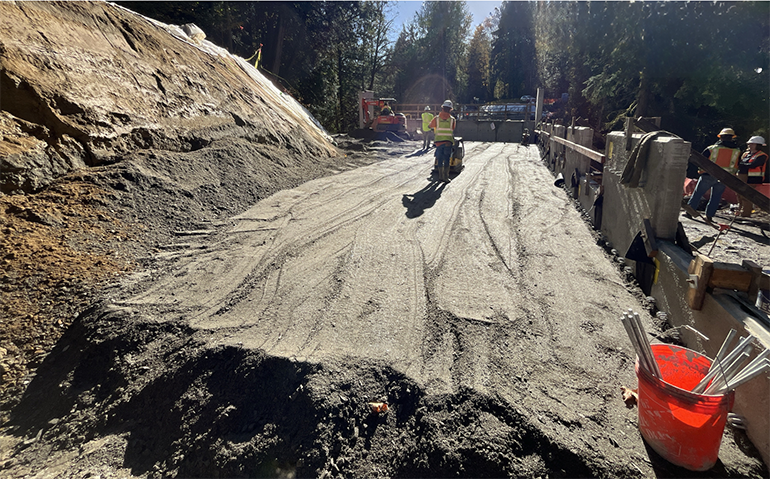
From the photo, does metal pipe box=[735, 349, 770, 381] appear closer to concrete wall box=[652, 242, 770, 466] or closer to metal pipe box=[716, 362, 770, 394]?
metal pipe box=[716, 362, 770, 394]

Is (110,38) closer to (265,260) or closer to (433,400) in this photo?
(265,260)

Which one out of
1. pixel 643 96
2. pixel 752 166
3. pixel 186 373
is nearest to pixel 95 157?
pixel 186 373

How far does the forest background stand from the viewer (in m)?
13.0

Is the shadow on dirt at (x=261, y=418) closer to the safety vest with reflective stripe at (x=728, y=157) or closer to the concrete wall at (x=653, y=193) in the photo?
the concrete wall at (x=653, y=193)

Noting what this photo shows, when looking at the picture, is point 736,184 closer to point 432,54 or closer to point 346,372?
point 346,372

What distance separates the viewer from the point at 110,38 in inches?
261

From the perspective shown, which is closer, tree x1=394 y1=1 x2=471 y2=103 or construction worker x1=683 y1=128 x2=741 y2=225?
construction worker x1=683 y1=128 x2=741 y2=225

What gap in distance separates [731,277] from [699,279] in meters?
0.18

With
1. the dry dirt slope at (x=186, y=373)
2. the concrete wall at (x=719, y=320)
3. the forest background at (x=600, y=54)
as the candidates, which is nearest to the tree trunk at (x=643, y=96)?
the forest background at (x=600, y=54)

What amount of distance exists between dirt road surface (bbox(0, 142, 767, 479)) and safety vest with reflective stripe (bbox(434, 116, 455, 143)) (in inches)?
201

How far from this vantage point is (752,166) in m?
7.08

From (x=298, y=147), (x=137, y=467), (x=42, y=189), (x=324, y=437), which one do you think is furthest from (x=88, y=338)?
(x=298, y=147)

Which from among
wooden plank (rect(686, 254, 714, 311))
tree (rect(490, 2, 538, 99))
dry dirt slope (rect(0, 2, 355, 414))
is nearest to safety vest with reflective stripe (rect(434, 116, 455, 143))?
dry dirt slope (rect(0, 2, 355, 414))

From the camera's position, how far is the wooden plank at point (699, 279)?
8.95 ft
